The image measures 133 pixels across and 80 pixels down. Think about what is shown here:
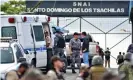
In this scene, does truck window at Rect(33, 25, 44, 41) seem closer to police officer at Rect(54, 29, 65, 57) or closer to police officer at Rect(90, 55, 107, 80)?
police officer at Rect(54, 29, 65, 57)

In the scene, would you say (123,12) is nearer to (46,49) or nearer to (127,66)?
(46,49)

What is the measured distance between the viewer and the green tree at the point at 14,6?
1992 inches

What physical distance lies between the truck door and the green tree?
2742 cm

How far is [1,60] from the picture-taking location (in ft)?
56.2

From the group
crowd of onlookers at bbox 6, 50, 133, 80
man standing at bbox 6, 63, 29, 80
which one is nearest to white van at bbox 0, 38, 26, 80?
crowd of onlookers at bbox 6, 50, 133, 80

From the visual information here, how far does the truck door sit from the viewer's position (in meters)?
21.8

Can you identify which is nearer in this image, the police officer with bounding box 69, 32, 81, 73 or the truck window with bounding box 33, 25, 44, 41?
the truck window with bounding box 33, 25, 44, 41

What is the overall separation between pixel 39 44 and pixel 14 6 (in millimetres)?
32607

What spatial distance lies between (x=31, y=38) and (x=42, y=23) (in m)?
1.27

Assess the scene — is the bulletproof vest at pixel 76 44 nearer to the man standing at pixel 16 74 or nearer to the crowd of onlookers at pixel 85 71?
the crowd of onlookers at pixel 85 71

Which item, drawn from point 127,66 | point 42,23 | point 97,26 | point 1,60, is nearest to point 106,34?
point 97,26

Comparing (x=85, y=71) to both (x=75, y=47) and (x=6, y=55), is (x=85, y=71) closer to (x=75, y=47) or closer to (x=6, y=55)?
(x=6, y=55)

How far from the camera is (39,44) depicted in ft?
72.5

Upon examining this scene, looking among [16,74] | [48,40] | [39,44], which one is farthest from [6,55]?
[16,74]
